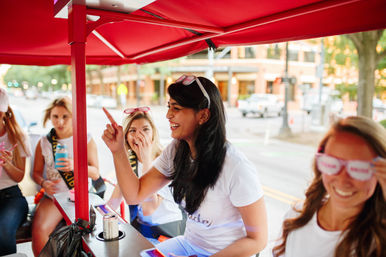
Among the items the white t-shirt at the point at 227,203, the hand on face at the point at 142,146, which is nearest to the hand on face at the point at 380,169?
the white t-shirt at the point at 227,203

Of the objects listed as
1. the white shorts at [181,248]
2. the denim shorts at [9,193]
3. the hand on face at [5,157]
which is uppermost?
the hand on face at [5,157]

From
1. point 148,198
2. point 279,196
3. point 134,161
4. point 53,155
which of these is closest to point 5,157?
point 53,155

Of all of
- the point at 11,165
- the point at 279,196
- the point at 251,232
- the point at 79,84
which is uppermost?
the point at 79,84

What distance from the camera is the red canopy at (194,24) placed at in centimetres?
194

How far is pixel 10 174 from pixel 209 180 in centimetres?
223

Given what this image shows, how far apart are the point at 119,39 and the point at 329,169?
2770mm

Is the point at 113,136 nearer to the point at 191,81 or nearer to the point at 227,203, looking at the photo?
the point at 191,81

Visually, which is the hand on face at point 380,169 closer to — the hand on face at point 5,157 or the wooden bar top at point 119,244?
the wooden bar top at point 119,244

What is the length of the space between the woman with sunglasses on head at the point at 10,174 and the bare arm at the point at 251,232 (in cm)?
213

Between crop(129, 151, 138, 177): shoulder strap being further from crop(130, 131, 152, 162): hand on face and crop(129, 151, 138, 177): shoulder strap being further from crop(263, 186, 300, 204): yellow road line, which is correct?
crop(263, 186, 300, 204): yellow road line

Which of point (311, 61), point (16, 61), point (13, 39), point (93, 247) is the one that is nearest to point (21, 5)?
point (13, 39)

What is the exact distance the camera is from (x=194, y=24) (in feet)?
8.33

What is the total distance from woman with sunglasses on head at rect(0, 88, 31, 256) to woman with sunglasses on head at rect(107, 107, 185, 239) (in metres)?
0.98

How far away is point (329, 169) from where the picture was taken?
125 cm
